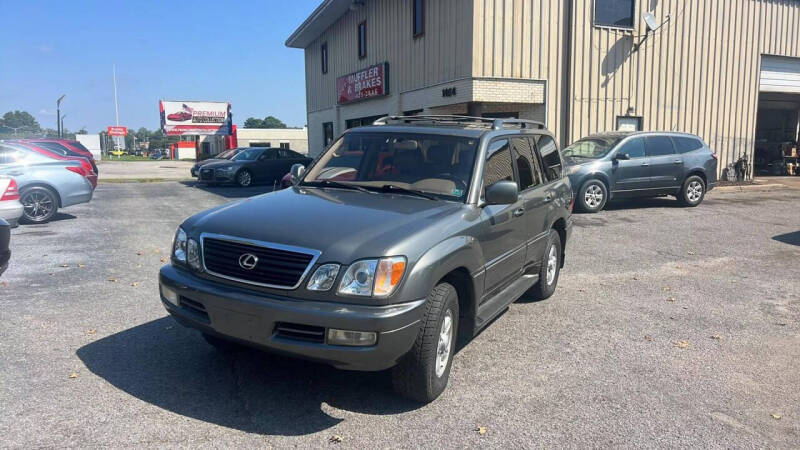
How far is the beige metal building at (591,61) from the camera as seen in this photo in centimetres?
1561


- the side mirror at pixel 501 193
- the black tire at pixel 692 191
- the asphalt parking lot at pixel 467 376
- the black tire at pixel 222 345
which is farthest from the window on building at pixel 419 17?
the black tire at pixel 222 345

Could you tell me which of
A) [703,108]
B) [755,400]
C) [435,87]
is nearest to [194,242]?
[755,400]

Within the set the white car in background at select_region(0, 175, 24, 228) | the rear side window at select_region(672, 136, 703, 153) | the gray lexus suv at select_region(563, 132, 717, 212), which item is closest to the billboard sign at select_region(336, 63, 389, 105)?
the gray lexus suv at select_region(563, 132, 717, 212)

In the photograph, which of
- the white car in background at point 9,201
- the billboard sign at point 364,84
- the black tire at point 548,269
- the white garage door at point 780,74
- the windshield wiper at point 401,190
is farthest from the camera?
the billboard sign at point 364,84

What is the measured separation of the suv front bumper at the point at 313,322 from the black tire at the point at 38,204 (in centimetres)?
978

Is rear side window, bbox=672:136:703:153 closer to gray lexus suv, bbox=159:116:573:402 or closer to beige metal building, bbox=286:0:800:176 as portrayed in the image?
beige metal building, bbox=286:0:800:176

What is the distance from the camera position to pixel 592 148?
42.9 ft

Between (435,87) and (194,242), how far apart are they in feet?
46.2

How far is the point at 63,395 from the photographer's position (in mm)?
3682

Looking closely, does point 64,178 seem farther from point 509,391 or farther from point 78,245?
point 509,391

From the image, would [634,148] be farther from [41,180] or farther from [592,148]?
[41,180]

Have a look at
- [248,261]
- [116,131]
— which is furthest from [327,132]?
[116,131]

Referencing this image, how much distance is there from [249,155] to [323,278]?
1846cm

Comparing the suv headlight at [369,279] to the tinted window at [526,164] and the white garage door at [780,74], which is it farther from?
the white garage door at [780,74]
